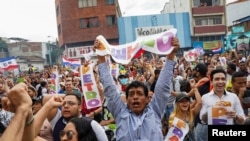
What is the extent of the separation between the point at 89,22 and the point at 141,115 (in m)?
39.6

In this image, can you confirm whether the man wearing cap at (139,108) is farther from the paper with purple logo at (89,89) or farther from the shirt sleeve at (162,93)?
the paper with purple logo at (89,89)

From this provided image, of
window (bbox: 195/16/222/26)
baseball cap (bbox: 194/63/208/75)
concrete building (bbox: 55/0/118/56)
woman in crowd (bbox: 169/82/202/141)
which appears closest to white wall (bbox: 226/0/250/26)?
window (bbox: 195/16/222/26)

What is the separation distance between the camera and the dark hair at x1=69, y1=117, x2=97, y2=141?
117 inches

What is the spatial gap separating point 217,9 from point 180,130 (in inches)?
1754

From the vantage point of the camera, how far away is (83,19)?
4319 cm

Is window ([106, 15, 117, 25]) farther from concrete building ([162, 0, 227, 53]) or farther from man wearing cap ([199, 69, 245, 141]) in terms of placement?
man wearing cap ([199, 69, 245, 141])

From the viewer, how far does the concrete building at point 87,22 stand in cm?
4244

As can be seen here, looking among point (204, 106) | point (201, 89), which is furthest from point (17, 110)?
point (201, 89)

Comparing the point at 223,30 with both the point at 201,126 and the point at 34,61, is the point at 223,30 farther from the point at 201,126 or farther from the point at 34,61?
the point at 201,126

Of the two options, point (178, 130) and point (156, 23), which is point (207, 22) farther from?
point (178, 130)

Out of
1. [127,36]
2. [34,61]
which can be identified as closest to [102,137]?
[127,36]

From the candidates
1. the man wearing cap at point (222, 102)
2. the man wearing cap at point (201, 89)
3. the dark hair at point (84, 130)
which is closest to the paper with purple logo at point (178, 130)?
the man wearing cap at point (201, 89)

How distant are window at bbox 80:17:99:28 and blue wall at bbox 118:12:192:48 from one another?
2.33 m

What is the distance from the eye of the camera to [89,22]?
140 feet
